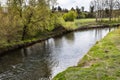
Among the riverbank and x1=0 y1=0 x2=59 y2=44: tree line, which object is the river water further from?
x1=0 y1=0 x2=59 y2=44: tree line

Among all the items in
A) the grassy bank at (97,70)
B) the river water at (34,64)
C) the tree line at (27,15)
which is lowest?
the river water at (34,64)

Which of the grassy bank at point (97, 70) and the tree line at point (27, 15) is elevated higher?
the tree line at point (27, 15)

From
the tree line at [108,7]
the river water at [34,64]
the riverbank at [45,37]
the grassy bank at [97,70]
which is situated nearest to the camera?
the grassy bank at [97,70]

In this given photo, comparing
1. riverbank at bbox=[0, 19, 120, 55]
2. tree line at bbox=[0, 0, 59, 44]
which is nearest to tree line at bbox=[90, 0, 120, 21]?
riverbank at bbox=[0, 19, 120, 55]

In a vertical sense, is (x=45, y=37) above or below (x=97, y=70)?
below

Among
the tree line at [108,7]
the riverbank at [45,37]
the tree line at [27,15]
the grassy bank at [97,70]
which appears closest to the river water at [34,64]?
the riverbank at [45,37]

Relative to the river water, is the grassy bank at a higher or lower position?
higher

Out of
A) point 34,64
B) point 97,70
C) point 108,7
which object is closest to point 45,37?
point 34,64

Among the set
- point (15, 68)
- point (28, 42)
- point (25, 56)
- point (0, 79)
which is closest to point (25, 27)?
point (28, 42)

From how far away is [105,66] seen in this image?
18.0 m

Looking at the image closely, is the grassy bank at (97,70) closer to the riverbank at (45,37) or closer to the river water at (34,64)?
the river water at (34,64)

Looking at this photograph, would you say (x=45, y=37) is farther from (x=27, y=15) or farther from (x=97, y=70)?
(x=97, y=70)

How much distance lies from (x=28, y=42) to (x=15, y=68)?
16938mm

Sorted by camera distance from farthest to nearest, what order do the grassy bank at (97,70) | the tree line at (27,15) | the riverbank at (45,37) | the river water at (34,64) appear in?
1. the tree line at (27,15)
2. the riverbank at (45,37)
3. the river water at (34,64)
4. the grassy bank at (97,70)
